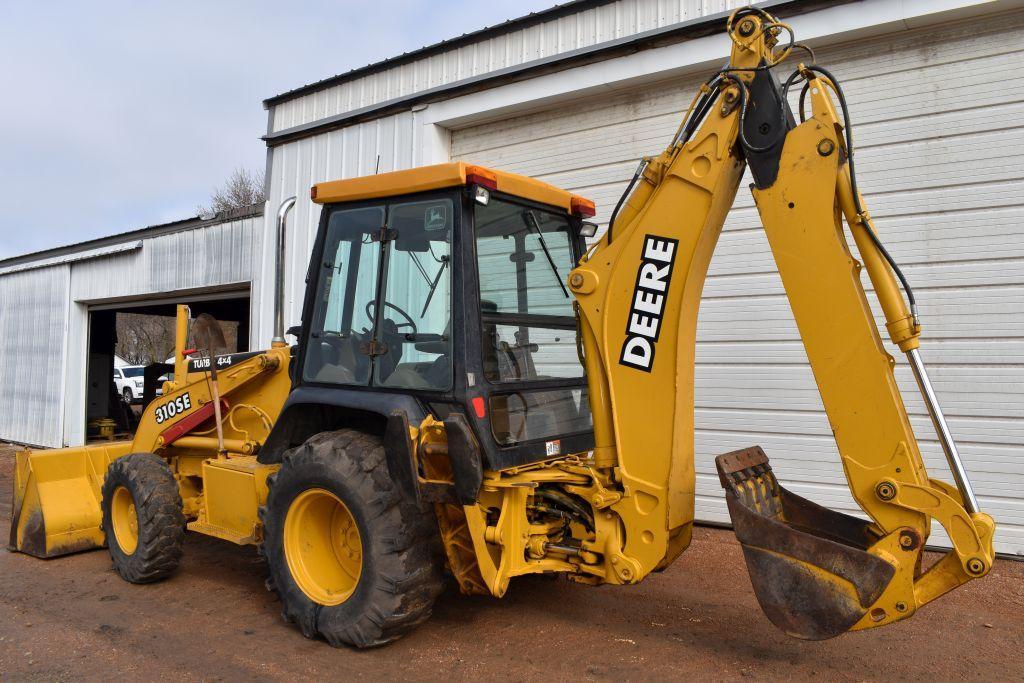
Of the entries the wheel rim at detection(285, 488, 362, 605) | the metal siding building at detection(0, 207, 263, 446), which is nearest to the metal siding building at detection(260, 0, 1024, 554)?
the wheel rim at detection(285, 488, 362, 605)

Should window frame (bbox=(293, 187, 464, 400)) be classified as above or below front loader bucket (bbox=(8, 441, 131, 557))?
above

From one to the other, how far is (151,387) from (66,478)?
469 inches

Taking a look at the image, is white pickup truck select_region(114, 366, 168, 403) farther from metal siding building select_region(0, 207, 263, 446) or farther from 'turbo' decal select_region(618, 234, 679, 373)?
'turbo' decal select_region(618, 234, 679, 373)

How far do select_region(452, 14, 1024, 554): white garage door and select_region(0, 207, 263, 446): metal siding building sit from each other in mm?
6357

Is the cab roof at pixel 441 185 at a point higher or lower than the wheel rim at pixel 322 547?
higher

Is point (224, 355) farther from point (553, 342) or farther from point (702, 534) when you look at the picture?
point (702, 534)

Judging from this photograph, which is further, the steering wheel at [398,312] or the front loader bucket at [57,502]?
the front loader bucket at [57,502]

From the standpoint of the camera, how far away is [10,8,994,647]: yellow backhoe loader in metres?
3.08

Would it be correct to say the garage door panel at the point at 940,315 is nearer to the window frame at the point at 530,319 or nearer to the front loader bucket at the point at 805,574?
the window frame at the point at 530,319

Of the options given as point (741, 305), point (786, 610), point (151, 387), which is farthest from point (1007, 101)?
point (151, 387)

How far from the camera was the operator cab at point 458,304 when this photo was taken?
Answer: 3795 mm

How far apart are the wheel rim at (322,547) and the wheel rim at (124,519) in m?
1.93

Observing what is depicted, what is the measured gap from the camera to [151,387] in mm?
16922

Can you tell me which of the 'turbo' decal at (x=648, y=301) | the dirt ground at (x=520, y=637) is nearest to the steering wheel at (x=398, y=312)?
the 'turbo' decal at (x=648, y=301)
